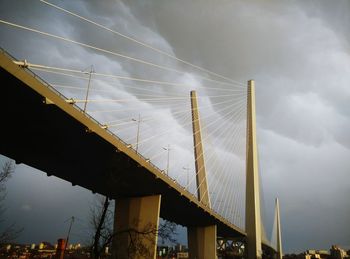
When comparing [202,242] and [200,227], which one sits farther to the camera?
[200,227]

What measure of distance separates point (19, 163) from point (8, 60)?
1449cm

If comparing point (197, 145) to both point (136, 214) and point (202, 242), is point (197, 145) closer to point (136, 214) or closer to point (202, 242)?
point (136, 214)

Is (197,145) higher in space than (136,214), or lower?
higher

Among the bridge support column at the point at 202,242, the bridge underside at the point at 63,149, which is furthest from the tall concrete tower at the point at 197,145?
the bridge support column at the point at 202,242

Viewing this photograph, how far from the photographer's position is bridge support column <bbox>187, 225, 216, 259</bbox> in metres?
56.3

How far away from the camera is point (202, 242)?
57.6m

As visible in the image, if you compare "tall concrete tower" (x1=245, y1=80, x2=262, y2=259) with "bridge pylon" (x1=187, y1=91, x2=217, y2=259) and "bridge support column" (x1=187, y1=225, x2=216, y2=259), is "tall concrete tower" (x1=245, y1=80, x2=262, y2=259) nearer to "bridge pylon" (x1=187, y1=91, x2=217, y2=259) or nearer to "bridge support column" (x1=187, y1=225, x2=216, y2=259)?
"bridge pylon" (x1=187, y1=91, x2=217, y2=259)

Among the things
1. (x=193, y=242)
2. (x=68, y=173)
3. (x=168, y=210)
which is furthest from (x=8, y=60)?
(x=193, y=242)

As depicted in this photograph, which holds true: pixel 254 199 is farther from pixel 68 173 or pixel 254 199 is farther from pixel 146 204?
pixel 68 173

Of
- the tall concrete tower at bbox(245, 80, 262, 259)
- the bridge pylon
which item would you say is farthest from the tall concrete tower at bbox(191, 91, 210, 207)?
the tall concrete tower at bbox(245, 80, 262, 259)

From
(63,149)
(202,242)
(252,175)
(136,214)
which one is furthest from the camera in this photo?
(202,242)

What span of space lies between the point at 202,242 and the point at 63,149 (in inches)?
1476

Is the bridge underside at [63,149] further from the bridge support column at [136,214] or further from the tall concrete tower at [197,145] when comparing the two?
the tall concrete tower at [197,145]

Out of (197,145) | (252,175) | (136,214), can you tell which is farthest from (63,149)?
(252,175)
